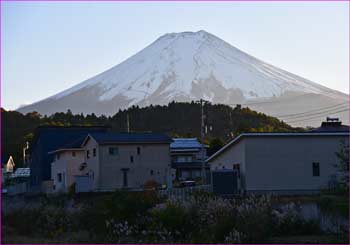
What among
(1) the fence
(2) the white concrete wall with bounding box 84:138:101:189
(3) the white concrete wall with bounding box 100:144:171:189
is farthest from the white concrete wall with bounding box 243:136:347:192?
(2) the white concrete wall with bounding box 84:138:101:189

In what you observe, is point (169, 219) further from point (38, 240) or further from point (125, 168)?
point (125, 168)

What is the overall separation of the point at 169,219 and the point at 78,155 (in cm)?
2795

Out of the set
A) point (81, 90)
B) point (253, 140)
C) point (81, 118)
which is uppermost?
point (81, 90)

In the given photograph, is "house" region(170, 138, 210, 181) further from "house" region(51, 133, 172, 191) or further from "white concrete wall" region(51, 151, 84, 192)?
"white concrete wall" region(51, 151, 84, 192)

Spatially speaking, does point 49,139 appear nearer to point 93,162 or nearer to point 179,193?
point 93,162

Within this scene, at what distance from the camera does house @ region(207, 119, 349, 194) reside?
2816cm

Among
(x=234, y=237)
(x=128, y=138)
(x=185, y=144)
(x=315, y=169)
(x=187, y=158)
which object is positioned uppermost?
(x=185, y=144)

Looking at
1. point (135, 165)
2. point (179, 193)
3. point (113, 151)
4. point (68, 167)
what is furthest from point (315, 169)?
point (68, 167)

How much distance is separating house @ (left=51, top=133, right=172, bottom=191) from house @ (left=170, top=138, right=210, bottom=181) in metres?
7.12

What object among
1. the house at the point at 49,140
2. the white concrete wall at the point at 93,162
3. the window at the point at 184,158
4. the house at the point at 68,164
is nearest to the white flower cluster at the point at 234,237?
the white concrete wall at the point at 93,162

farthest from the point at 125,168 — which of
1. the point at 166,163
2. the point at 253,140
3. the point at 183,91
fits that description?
the point at 183,91

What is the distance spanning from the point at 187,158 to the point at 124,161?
13.6 metres

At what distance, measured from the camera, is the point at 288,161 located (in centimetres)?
2848

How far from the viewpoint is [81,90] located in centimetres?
12975
